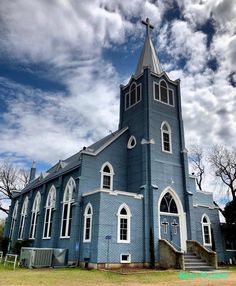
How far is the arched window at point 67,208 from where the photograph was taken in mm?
23266

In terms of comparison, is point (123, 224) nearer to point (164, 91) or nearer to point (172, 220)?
point (172, 220)

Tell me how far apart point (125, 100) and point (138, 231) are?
14313 mm

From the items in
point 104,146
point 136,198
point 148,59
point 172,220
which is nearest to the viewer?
point 136,198

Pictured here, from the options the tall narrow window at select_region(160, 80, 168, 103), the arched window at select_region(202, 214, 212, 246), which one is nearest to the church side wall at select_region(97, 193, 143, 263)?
the arched window at select_region(202, 214, 212, 246)

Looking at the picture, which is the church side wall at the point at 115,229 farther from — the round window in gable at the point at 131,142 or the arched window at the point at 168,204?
the round window in gable at the point at 131,142

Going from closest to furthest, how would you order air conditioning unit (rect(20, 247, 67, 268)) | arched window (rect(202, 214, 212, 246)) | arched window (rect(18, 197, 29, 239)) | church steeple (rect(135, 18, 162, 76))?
air conditioning unit (rect(20, 247, 67, 268)) < arched window (rect(202, 214, 212, 246)) < church steeple (rect(135, 18, 162, 76)) < arched window (rect(18, 197, 29, 239))

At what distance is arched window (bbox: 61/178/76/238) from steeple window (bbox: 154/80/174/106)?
38.9 ft

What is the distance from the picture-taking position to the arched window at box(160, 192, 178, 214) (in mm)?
22592

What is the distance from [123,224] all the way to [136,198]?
231 centimetres

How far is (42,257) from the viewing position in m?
19.4

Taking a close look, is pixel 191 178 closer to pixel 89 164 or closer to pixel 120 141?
pixel 120 141

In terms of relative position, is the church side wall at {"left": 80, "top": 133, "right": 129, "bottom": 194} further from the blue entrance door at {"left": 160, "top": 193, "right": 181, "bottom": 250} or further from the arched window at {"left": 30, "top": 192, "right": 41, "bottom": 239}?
the arched window at {"left": 30, "top": 192, "right": 41, "bottom": 239}

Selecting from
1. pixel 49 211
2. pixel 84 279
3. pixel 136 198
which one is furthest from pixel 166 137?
pixel 84 279

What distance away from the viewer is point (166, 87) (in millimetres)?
28062
